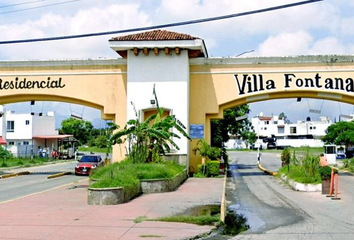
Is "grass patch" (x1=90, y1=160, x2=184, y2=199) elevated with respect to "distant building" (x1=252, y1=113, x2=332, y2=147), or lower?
lower

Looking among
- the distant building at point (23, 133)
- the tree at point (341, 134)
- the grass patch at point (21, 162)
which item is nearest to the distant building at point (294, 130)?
the tree at point (341, 134)

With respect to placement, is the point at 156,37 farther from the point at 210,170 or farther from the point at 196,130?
the point at 210,170

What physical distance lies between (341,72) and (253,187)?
908cm

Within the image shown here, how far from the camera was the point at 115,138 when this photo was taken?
24359 millimetres

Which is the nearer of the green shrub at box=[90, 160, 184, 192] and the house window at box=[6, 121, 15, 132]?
the green shrub at box=[90, 160, 184, 192]

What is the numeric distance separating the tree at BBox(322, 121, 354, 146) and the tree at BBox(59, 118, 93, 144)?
161 feet

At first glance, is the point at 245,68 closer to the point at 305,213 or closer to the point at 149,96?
the point at 149,96

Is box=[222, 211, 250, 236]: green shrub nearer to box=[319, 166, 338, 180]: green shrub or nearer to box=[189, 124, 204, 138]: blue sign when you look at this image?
box=[319, 166, 338, 180]: green shrub

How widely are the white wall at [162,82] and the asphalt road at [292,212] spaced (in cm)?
674

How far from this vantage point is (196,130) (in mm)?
28984

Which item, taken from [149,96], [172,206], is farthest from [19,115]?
[172,206]

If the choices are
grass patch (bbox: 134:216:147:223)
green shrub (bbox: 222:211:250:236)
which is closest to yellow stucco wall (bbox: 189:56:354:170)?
green shrub (bbox: 222:211:250:236)

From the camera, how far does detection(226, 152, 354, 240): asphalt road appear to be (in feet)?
37.7

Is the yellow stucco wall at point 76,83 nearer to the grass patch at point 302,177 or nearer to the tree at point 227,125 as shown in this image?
the grass patch at point 302,177
